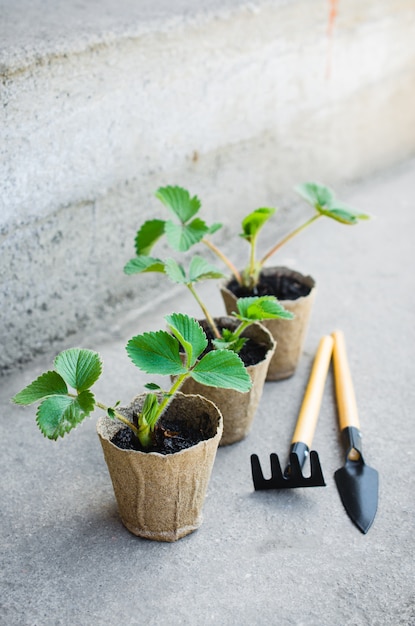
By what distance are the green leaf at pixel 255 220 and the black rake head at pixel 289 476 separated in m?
0.47

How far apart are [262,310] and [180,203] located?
0.30 meters

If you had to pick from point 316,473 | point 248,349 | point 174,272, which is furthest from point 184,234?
point 316,473

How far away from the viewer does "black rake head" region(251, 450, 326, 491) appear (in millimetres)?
1280

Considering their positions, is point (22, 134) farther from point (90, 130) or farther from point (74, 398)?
point (74, 398)

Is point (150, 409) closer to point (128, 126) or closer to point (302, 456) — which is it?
point (302, 456)

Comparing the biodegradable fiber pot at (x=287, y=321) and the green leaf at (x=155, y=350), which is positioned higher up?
the green leaf at (x=155, y=350)

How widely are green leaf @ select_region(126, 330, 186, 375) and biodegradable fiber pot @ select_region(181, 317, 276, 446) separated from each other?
0.21 meters

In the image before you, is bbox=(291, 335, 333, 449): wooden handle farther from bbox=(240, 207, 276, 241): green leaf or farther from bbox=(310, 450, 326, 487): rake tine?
bbox=(240, 207, 276, 241): green leaf

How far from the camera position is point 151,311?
1913 mm

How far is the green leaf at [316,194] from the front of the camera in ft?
5.18

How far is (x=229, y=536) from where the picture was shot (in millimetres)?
1216

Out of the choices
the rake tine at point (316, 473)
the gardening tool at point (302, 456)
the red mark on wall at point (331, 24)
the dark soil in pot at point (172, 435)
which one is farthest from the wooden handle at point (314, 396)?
the red mark on wall at point (331, 24)

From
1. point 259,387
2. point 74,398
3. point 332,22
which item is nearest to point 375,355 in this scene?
point 259,387

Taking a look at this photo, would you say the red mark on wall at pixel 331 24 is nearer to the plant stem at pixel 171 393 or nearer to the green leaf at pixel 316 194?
the green leaf at pixel 316 194
